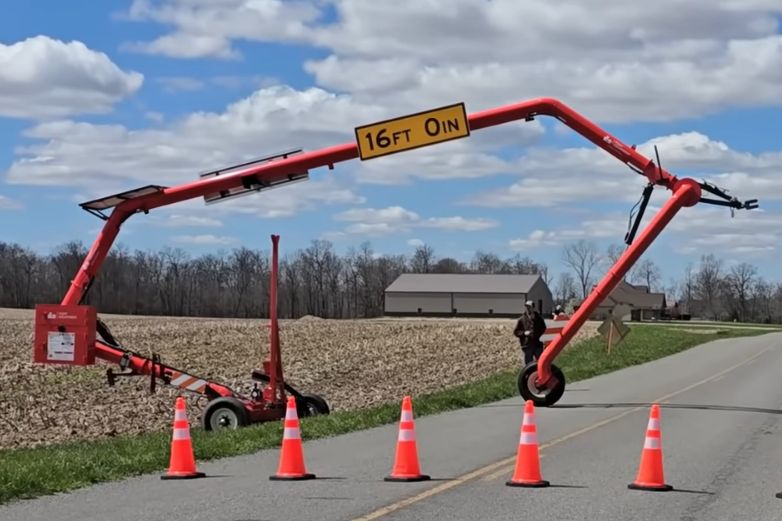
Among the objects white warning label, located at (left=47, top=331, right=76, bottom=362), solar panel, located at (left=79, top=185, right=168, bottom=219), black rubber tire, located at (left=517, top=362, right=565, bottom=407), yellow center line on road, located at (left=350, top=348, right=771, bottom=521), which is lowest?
yellow center line on road, located at (left=350, top=348, right=771, bottom=521)

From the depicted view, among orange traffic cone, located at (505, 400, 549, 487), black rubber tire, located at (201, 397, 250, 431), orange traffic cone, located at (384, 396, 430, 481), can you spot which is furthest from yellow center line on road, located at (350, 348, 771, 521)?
black rubber tire, located at (201, 397, 250, 431)

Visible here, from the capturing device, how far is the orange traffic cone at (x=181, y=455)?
10.3 m

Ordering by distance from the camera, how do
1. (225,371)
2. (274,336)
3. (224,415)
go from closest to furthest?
1. (274,336)
2. (224,415)
3. (225,371)

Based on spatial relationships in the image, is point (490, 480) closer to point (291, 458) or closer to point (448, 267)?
point (291, 458)

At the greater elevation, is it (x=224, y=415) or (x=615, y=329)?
(x=615, y=329)

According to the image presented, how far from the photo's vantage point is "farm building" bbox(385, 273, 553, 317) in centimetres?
12600

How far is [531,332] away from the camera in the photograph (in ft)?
69.8

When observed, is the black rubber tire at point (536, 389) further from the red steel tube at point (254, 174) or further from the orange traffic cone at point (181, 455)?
the orange traffic cone at point (181, 455)

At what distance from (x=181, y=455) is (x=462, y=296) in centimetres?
11705

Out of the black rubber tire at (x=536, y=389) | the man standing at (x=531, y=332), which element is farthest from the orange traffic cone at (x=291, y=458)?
the man standing at (x=531, y=332)

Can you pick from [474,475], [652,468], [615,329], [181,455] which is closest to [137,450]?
[181,455]

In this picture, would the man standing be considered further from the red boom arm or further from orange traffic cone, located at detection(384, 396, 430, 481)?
orange traffic cone, located at detection(384, 396, 430, 481)

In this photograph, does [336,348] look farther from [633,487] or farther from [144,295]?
[144,295]

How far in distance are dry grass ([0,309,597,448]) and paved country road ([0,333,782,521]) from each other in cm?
649
